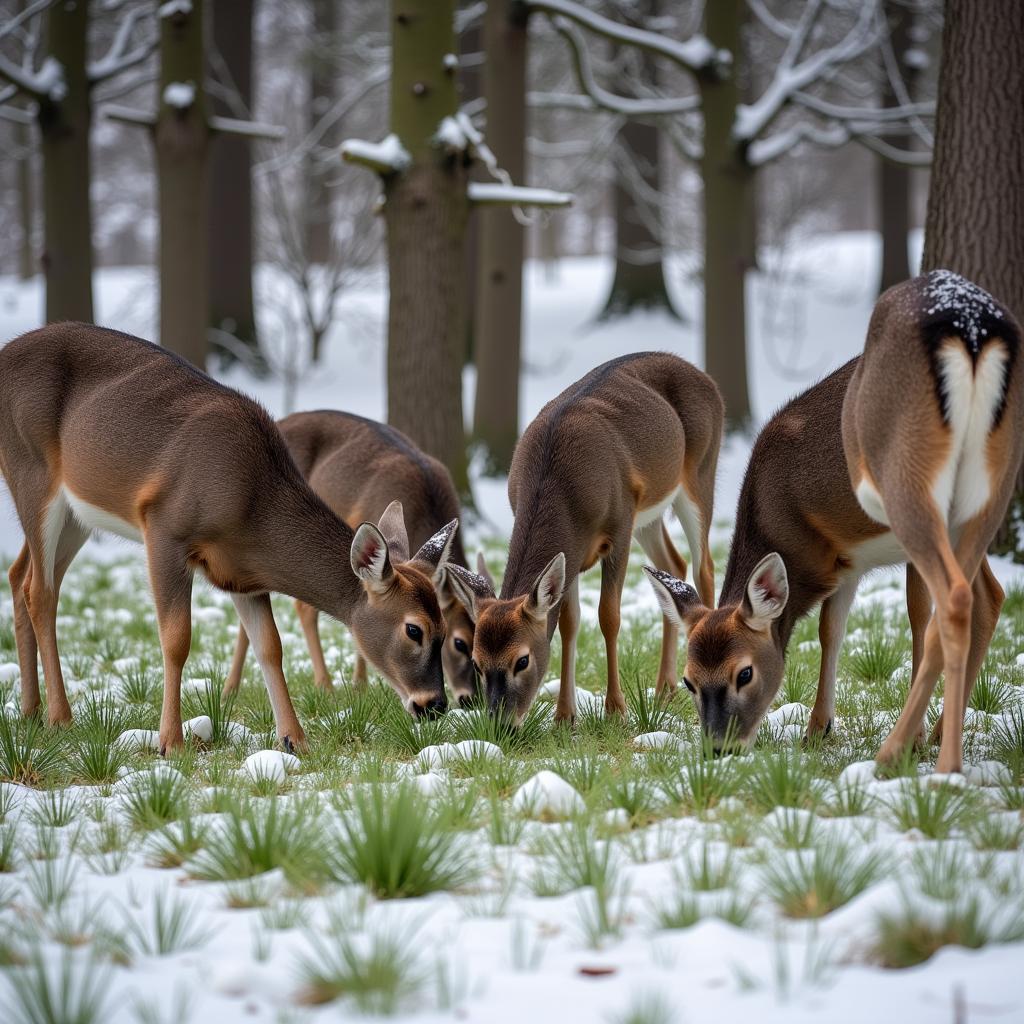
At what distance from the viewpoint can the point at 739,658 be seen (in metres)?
4.95

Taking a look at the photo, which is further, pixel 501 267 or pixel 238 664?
pixel 501 267

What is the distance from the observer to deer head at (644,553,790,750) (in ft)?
16.0

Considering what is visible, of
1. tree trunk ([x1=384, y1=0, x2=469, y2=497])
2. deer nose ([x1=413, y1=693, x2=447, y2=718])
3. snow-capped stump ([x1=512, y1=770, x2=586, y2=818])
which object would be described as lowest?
deer nose ([x1=413, y1=693, x2=447, y2=718])

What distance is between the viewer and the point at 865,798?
385cm

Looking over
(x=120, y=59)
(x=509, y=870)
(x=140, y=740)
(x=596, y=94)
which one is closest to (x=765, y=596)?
(x=509, y=870)

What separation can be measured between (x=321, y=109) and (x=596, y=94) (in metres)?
10.2

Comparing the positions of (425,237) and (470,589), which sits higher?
(425,237)

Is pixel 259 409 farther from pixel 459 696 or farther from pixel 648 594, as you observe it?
pixel 648 594

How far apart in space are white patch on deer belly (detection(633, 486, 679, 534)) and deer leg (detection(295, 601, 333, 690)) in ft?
5.90

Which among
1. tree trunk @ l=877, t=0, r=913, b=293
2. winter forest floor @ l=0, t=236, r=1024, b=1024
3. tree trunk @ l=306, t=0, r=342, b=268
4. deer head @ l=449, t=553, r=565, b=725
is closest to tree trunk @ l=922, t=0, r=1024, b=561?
winter forest floor @ l=0, t=236, r=1024, b=1024

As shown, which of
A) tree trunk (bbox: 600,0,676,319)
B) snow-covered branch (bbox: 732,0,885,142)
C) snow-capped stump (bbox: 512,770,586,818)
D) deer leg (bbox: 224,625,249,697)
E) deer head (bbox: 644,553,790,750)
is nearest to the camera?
snow-capped stump (bbox: 512,770,586,818)

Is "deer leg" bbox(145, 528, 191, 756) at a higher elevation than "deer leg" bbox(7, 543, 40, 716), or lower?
higher

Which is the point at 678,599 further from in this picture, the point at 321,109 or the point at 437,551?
the point at 321,109

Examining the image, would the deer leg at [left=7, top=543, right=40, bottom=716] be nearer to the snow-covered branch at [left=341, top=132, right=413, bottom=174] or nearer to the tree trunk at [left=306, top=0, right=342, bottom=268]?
the snow-covered branch at [left=341, top=132, right=413, bottom=174]
